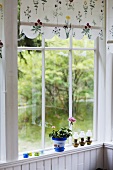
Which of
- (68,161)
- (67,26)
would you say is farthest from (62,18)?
(68,161)

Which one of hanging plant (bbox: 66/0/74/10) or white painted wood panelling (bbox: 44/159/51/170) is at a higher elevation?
hanging plant (bbox: 66/0/74/10)

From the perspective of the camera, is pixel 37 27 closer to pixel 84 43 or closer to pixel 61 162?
pixel 84 43

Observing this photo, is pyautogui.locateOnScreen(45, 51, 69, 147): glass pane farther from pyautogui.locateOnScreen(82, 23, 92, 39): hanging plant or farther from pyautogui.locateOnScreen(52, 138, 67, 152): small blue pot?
pyautogui.locateOnScreen(82, 23, 92, 39): hanging plant

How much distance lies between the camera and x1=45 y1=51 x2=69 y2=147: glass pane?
3570 mm

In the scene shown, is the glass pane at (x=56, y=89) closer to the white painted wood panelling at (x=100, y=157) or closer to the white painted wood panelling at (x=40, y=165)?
the white painted wood panelling at (x=40, y=165)

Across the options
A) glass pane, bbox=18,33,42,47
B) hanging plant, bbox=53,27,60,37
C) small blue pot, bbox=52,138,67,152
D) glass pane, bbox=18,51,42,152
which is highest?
hanging plant, bbox=53,27,60,37

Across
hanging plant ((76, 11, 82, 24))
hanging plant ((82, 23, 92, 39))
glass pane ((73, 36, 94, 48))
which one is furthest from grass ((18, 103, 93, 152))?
hanging plant ((76, 11, 82, 24))

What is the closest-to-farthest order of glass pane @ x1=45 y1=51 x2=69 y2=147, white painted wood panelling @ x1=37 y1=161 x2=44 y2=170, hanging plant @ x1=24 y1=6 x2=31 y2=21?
1. hanging plant @ x1=24 y1=6 x2=31 y2=21
2. white painted wood panelling @ x1=37 y1=161 x2=44 y2=170
3. glass pane @ x1=45 y1=51 x2=69 y2=147

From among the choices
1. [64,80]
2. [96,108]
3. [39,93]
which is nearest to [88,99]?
[96,108]

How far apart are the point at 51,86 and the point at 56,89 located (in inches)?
2.9

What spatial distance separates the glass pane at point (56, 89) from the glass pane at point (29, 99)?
3.8 inches

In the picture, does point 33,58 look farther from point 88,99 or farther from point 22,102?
point 88,99

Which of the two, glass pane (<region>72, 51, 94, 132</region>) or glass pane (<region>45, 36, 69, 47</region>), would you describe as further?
glass pane (<region>72, 51, 94, 132</region>)

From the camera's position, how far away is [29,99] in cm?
345
